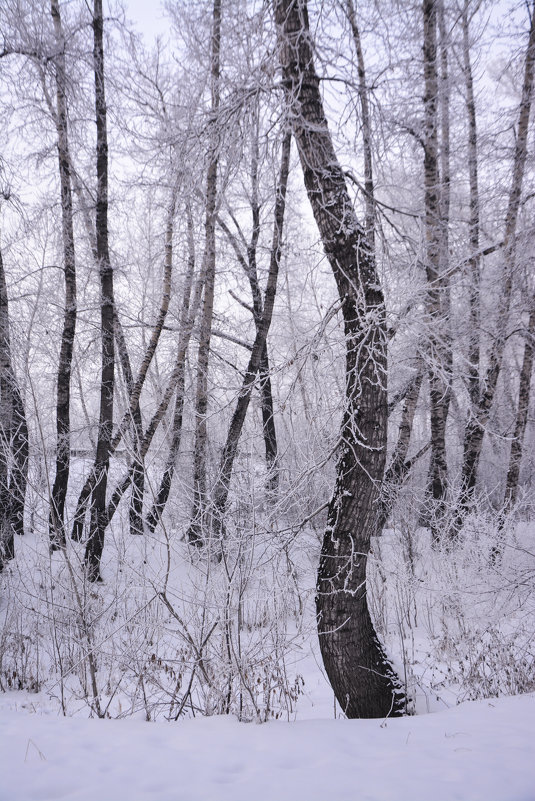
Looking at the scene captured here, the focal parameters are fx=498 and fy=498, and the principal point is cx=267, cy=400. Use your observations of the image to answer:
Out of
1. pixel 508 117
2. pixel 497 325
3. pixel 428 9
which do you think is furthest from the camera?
pixel 497 325

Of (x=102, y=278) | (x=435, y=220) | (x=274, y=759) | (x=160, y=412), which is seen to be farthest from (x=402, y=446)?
(x=274, y=759)

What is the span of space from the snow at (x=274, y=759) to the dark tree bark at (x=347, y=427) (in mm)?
368

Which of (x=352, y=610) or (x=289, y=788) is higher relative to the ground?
(x=352, y=610)

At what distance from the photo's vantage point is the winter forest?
12.8 ft

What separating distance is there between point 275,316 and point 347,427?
37.5 feet

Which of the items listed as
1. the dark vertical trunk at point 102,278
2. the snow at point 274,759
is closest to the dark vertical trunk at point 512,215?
the snow at point 274,759

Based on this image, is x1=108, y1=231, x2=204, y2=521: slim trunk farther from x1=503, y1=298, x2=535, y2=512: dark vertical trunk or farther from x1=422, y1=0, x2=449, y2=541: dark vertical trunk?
x1=503, y1=298, x2=535, y2=512: dark vertical trunk

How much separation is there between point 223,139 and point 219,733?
4.50 meters

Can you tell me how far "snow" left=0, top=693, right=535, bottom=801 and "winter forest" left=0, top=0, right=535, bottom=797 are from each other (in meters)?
0.59

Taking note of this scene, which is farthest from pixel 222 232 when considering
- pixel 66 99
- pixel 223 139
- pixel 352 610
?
pixel 352 610

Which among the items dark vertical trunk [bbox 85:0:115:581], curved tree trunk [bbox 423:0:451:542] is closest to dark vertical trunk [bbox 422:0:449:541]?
curved tree trunk [bbox 423:0:451:542]

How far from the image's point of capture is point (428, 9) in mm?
6148

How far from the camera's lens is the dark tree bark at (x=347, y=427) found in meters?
3.81

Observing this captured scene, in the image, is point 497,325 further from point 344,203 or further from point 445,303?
point 344,203
